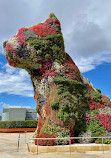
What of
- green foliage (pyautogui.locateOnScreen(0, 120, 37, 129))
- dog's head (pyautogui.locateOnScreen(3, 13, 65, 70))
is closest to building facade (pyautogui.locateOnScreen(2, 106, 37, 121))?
green foliage (pyautogui.locateOnScreen(0, 120, 37, 129))

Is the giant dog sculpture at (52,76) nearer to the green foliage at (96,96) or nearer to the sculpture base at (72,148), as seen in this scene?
the green foliage at (96,96)

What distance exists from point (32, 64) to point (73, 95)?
3.50m

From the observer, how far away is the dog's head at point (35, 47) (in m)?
10.4

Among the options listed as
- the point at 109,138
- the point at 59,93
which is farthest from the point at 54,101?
the point at 109,138

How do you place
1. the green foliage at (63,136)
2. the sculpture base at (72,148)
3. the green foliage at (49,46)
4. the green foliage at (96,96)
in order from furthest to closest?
the green foliage at (96,96), the green foliage at (49,46), the green foliage at (63,136), the sculpture base at (72,148)

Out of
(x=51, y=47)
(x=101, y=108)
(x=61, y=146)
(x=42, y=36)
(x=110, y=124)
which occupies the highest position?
(x=42, y=36)

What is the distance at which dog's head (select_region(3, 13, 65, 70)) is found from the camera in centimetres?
1035

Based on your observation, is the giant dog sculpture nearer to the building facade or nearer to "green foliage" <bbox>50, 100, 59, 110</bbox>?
"green foliage" <bbox>50, 100, 59, 110</bbox>

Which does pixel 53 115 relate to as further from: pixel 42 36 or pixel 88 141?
pixel 42 36

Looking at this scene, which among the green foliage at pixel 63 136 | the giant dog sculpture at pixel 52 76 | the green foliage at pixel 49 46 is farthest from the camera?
the green foliage at pixel 49 46

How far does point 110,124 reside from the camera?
9477 millimetres

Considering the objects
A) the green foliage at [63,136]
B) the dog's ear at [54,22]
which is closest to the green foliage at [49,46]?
the dog's ear at [54,22]

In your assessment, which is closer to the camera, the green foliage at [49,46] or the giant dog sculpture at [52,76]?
the giant dog sculpture at [52,76]

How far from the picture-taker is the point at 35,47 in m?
10.3
